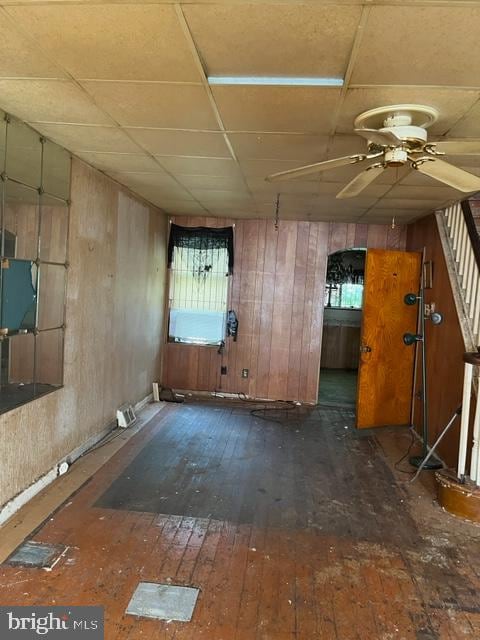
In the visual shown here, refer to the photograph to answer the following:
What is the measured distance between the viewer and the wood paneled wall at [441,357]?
12.6 feet

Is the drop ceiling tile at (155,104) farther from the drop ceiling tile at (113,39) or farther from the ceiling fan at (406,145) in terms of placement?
the ceiling fan at (406,145)

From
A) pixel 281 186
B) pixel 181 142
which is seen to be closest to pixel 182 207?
pixel 281 186

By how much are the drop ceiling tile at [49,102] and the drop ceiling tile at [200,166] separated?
0.78m

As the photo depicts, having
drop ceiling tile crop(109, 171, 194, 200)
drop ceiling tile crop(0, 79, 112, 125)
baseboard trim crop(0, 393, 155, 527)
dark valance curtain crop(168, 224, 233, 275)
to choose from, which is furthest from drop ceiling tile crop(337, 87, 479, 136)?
dark valance curtain crop(168, 224, 233, 275)

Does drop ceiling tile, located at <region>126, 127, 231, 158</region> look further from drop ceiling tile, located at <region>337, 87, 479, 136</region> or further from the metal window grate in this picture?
the metal window grate

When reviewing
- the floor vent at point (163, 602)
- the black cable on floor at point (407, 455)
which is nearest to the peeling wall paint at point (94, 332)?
the floor vent at point (163, 602)

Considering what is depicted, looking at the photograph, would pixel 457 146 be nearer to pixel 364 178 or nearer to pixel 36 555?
pixel 364 178

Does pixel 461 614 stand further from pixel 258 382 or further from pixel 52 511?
pixel 258 382

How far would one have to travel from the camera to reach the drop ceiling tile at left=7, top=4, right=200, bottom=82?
5.10ft

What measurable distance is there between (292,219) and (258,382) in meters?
2.26

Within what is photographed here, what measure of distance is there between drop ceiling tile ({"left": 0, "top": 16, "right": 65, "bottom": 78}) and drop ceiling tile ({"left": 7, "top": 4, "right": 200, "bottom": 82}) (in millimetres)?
60

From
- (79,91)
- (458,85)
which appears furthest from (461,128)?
(79,91)

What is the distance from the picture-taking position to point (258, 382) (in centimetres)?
614

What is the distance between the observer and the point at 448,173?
7.63ft
